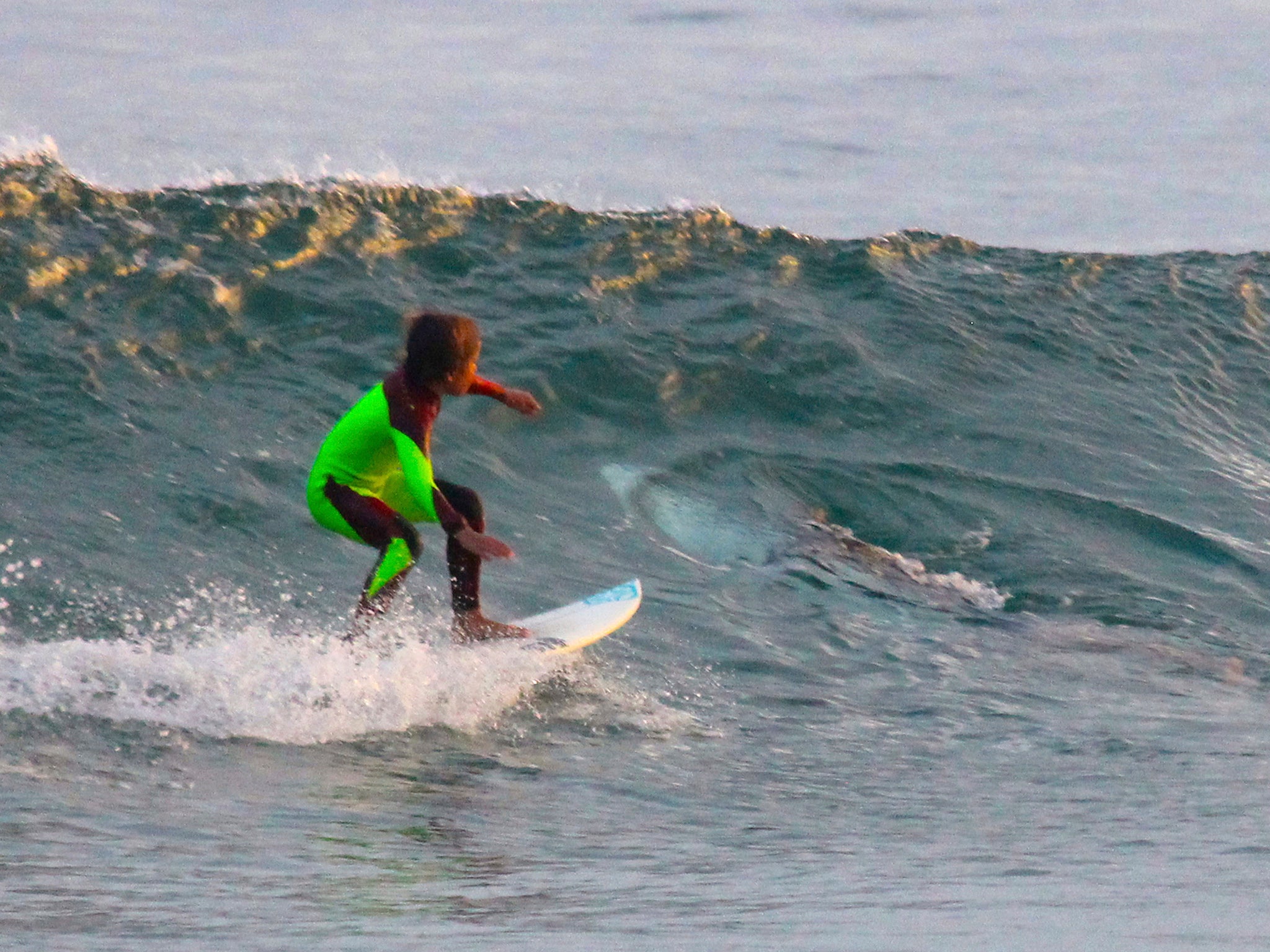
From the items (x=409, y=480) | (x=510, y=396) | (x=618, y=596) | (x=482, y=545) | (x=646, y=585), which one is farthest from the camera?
(x=646, y=585)

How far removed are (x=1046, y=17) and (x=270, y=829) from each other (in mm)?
16802

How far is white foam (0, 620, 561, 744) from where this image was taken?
6.14 meters

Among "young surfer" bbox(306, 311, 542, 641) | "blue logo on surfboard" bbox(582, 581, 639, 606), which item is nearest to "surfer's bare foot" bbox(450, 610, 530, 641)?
"young surfer" bbox(306, 311, 542, 641)

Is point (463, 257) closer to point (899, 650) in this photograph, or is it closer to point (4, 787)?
point (899, 650)

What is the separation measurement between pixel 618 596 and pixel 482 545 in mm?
1553

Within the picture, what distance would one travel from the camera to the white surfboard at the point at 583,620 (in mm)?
7156

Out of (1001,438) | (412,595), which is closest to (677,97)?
(1001,438)

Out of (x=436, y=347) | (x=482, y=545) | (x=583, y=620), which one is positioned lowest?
(x=583, y=620)

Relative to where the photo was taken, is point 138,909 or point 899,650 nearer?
point 138,909

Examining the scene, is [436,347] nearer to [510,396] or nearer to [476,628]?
[510,396]

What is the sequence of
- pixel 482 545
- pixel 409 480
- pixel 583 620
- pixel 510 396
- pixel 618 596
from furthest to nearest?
1. pixel 618 596
2. pixel 583 620
3. pixel 510 396
4. pixel 409 480
5. pixel 482 545

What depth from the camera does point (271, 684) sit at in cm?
639

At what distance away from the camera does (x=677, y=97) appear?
674 inches

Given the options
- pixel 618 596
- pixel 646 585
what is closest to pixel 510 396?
pixel 618 596
